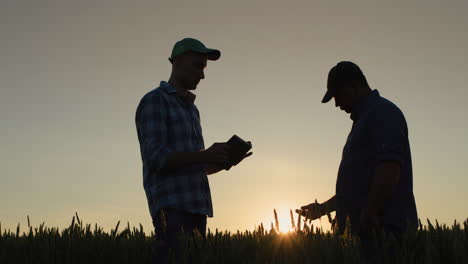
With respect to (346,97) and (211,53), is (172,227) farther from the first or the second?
(346,97)

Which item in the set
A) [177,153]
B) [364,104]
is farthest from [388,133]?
[177,153]

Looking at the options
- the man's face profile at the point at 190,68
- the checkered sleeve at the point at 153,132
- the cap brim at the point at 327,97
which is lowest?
the checkered sleeve at the point at 153,132

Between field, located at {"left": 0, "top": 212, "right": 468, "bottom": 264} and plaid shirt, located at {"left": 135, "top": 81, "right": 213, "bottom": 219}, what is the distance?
0.35m

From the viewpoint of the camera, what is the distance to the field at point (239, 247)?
10.2 feet

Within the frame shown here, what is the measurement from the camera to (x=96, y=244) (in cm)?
410

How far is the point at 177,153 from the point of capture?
12.8ft

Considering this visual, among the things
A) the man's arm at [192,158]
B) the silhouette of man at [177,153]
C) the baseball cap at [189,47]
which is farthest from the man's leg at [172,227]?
the baseball cap at [189,47]

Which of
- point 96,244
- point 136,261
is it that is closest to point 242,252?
point 136,261

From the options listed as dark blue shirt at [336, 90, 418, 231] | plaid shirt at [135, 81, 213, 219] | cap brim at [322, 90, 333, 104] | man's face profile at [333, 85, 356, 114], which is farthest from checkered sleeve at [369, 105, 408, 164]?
plaid shirt at [135, 81, 213, 219]

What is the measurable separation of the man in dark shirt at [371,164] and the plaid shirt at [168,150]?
98 centimetres

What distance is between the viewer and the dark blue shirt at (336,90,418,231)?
12.4ft

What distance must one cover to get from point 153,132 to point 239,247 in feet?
3.91

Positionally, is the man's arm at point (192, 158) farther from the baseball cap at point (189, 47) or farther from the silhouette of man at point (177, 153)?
the baseball cap at point (189, 47)

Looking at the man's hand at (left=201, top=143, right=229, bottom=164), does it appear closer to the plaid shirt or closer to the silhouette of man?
the silhouette of man
